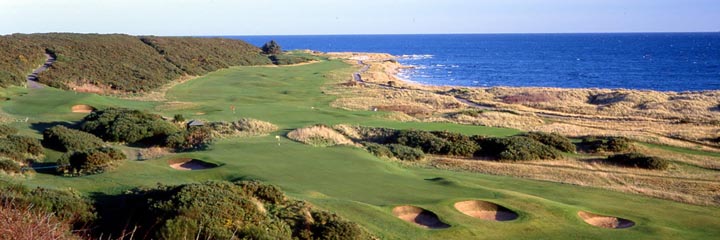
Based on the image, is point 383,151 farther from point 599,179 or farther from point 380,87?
point 380,87

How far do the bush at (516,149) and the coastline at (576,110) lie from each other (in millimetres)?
6711

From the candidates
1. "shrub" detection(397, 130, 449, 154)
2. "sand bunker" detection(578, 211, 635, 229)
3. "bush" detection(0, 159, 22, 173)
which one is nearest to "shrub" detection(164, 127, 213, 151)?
"bush" detection(0, 159, 22, 173)

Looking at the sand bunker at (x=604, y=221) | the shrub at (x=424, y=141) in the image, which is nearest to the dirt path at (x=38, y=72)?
the shrub at (x=424, y=141)

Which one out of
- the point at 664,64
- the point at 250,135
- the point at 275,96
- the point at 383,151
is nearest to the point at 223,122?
the point at 250,135

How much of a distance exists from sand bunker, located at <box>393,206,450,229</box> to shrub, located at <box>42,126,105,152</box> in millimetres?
14691

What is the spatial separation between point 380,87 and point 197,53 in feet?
118

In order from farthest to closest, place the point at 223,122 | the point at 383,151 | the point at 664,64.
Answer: the point at 664,64, the point at 223,122, the point at 383,151

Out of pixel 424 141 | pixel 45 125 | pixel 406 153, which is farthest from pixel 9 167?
pixel 424 141

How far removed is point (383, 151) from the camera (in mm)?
28625

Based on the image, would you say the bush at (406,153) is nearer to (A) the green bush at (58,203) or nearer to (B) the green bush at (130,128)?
(B) the green bush at (130,128)

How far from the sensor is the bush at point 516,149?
28.9 meters

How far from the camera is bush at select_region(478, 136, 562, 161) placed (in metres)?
28.9

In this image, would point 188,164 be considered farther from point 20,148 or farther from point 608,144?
point 608,144

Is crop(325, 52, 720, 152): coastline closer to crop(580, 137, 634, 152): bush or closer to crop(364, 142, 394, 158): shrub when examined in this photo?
crop(580, 137, 634, 152): bush
